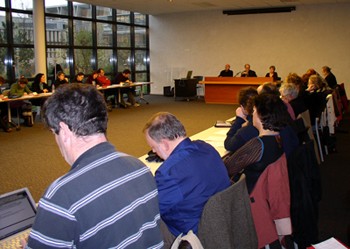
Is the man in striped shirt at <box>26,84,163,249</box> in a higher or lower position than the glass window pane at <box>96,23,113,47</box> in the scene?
lower

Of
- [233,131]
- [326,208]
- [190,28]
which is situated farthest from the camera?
[190,28]

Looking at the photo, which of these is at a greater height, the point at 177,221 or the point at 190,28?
the point at 190,28

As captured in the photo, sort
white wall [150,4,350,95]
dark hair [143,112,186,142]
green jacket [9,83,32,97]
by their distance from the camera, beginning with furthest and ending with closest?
1. white wall [150,4,350,95]
2. green jacket [9,83,32,97]
3. dark hair [143,112,186,142]

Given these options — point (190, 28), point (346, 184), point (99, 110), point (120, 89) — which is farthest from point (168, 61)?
point (99, 110)

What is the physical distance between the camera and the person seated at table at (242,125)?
320 centimetres

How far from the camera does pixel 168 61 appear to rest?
1596 cm

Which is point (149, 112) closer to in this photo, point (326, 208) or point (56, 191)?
point (326, 208)

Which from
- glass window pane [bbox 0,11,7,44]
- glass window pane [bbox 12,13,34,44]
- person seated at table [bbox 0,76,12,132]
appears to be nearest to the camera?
person seated at table [bbox 0,76,12,132]

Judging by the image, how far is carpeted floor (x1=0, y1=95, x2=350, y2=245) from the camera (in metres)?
4.05

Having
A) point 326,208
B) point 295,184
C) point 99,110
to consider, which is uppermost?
point 99,110

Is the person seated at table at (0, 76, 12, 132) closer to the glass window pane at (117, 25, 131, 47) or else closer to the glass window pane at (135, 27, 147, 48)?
the glass window pane at (117, 25, 131, 47)

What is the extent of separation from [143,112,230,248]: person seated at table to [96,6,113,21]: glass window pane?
40.5 feet

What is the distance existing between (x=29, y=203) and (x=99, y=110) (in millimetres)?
676

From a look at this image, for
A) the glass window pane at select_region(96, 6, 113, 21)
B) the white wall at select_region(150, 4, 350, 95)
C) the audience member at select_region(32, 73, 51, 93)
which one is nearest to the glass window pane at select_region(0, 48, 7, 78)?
the audience member at select_region(32, 73, 51, 93)
